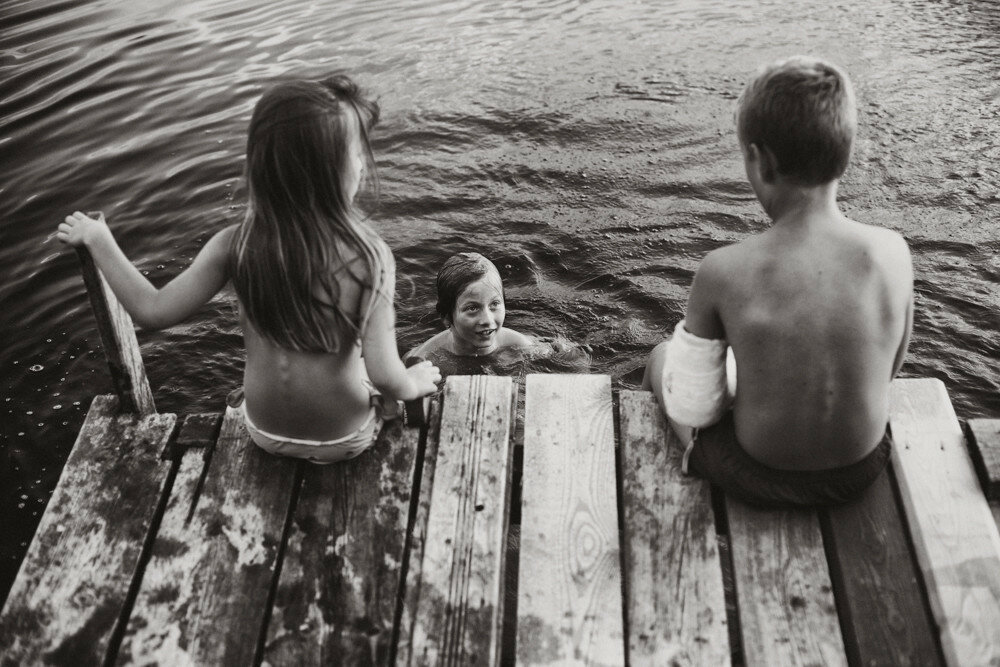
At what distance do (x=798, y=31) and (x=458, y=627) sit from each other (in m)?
8.54

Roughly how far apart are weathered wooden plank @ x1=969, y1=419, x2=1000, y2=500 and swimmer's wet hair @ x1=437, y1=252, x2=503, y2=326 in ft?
8.46

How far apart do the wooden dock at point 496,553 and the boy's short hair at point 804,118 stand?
110 cm

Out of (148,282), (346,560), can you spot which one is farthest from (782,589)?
(148,282)

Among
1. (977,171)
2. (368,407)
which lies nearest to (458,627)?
(368,407)

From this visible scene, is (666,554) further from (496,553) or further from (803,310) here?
(803,310)

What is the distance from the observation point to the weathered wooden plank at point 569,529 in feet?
7.75

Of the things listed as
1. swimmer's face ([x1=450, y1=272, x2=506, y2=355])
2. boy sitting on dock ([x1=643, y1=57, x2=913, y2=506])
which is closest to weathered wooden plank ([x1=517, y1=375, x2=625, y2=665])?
boy sitting on dock ([x1=643, y1=57, x2=913, y2=506])

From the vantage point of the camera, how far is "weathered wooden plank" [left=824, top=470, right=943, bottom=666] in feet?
7.47

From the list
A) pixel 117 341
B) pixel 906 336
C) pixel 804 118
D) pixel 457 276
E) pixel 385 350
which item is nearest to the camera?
pixel 804 118

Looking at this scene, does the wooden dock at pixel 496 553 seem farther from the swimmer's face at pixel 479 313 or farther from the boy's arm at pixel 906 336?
the swimmer's face at pixel 479 313

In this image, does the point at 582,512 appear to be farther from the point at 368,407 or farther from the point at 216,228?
the point at 216,228

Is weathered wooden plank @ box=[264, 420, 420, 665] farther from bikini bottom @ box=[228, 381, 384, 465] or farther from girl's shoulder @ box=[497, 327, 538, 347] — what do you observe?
girl's shoulder @ box=[497, 327, 538, 347]

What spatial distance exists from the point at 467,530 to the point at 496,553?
5.1 inches

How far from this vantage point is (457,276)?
4648 millimetres
